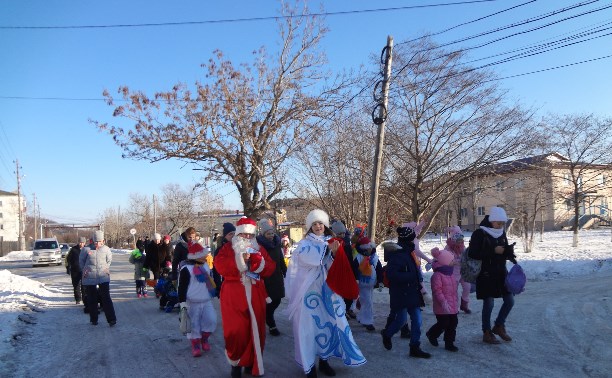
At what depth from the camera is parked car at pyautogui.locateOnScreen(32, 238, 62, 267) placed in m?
32.7

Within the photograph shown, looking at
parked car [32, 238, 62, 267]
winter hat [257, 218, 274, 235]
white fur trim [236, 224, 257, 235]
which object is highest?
white fur trim [236, 224, 257, 235]

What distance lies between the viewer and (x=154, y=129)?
15750 millimetres

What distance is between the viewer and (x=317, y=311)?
5.30 m

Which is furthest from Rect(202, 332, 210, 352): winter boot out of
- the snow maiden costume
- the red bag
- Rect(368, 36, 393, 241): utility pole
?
Rect(368, 36, 393, 241): utility pole

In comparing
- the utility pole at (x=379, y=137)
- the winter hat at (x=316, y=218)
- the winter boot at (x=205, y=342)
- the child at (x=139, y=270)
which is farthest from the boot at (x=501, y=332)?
the child at (x=139, y=270)

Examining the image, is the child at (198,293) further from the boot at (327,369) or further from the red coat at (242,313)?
the boot at (327,369)

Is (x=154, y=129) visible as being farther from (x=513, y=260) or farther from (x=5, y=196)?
(x=5, y=196)

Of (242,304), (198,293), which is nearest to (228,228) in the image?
(198,293)

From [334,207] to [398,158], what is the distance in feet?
14.0

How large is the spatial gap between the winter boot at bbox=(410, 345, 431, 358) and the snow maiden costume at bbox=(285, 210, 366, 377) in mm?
1013

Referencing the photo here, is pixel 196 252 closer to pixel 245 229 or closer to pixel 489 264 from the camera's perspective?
pixel 245 229

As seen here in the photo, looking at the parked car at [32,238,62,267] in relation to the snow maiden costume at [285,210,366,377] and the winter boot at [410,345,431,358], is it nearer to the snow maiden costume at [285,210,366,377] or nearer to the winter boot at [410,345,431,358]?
the snow maiden costume at [285,210,366,377]

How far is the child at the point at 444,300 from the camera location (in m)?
6.11

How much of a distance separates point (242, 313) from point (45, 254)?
32.6 meters
